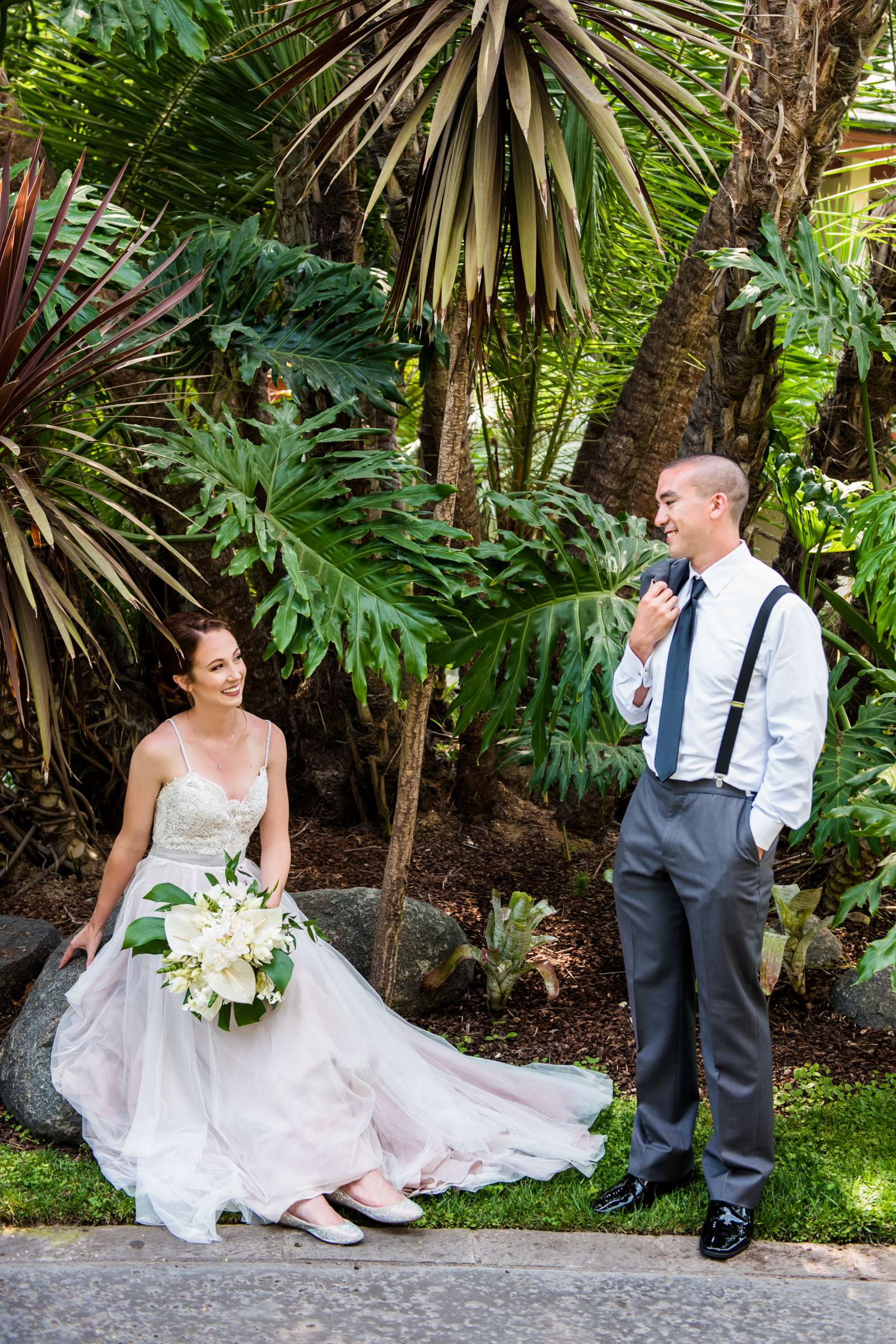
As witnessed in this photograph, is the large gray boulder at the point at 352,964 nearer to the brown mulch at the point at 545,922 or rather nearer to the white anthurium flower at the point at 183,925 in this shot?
the brown mulch at the point at 545,922

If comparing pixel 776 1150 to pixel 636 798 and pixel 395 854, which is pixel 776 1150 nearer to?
pixel 636 798

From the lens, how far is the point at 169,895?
349cm

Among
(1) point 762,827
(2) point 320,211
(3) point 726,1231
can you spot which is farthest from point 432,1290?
(2) point 320,211

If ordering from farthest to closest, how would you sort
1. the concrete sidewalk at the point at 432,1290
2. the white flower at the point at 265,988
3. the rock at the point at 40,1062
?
the rock at the point at 40,1062, the white flower at the point at 265,988, the concrete sidewalk at the point at 432,1290

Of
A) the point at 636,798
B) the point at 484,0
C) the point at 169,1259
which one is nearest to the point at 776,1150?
the point at 636,798

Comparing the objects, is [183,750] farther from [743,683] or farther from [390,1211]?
[743,683]

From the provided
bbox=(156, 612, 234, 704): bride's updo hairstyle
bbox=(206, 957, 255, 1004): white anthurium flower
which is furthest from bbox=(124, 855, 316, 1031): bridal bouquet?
bbox=(156, 612, 234, 704): bride's updo hairstyle

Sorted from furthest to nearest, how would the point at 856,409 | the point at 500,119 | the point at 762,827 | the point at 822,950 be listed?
the point at 856,409 → the point at 822,950 → the point at 500,119 → the point at 762,827

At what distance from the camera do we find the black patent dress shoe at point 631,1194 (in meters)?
3.32

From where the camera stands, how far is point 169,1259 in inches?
121

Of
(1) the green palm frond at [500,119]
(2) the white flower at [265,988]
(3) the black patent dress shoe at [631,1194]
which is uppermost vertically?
(1) the green palm frond at [500,119]

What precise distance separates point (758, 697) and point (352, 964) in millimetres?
2068

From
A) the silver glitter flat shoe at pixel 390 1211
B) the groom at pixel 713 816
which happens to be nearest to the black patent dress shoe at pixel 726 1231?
the groom at pixel 713 816

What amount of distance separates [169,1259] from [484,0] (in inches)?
131
